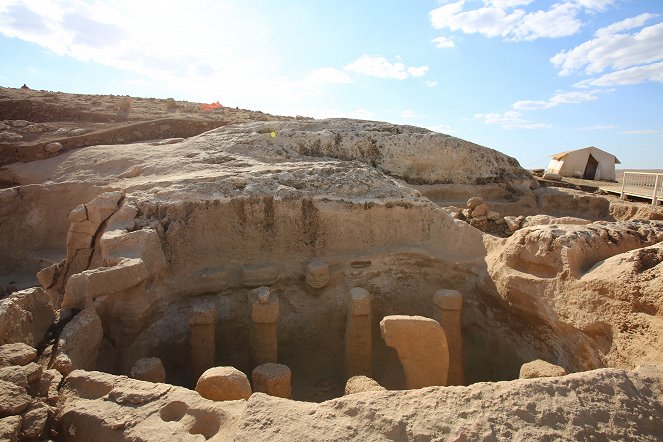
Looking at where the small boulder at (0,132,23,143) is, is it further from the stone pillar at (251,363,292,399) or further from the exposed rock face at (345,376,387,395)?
the exposed rock face at (345,376,387,395)

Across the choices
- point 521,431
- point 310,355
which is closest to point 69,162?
point 310,355

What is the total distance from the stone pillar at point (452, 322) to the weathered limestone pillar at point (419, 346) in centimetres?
62

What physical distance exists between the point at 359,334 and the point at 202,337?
131cm

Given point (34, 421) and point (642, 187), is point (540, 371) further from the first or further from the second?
point (642, 187)

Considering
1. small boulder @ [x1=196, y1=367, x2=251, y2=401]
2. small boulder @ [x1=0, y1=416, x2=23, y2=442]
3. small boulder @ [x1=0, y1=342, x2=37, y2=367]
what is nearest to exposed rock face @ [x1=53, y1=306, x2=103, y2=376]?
small boulder @ [x1=0, y1=342, x2=37, y2=367]

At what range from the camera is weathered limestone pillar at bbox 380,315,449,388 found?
3186mm

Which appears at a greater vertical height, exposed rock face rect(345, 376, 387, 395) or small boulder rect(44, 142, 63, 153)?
small boulder rect(44, 142, 63, 153)

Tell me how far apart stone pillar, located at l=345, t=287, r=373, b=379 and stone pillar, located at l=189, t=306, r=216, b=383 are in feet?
3.78

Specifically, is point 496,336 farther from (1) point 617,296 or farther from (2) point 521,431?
(2) point 521,431

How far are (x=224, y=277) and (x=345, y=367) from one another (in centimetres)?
140

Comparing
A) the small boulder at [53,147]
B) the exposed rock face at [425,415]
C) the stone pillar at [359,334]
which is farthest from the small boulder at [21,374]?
the small boulder at [53,147]

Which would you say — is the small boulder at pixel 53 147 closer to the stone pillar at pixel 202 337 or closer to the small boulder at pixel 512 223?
the stone pillar at pixel 202 337

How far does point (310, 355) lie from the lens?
439 cm

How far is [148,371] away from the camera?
3.03 metres
